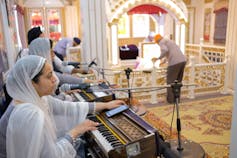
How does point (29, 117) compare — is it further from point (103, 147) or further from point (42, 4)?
point (42, 4)

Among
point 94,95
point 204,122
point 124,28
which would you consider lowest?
point 204,122

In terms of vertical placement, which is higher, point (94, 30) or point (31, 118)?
point (94, 30)

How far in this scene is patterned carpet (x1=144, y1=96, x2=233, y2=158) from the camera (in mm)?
3068

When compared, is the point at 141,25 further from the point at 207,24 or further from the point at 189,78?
the point at 189,78

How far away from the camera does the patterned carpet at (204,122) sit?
3.07 metres

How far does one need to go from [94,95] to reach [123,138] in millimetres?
807

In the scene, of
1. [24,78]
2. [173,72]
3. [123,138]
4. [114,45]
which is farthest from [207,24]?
[24,78]

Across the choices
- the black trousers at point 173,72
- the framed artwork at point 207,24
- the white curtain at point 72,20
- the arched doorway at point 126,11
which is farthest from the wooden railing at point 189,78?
the white curtain at point 72,20

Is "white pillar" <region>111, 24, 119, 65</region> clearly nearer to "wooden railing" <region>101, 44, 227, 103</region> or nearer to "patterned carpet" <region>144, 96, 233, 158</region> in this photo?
"wooden railing" <region>101, 44, 227, 103</region>

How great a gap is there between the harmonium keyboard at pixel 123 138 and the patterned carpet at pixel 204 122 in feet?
5.21

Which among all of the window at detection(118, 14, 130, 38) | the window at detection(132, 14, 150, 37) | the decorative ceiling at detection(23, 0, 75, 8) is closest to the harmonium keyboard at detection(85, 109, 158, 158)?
the decorative ceiling at detection(23, 0, 75, 8)

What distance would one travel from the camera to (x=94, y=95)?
2176 millimetres

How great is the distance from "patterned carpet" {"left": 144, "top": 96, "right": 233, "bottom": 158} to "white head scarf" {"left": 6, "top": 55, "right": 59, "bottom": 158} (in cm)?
220

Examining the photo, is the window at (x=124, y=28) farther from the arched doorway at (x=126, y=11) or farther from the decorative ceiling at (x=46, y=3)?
the arched doorway at (x=126, y=11)
